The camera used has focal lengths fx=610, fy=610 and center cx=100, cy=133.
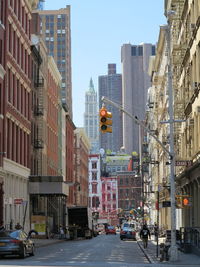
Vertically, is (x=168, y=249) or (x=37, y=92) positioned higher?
(x=37, y=92)

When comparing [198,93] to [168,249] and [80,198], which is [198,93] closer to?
[168,249]

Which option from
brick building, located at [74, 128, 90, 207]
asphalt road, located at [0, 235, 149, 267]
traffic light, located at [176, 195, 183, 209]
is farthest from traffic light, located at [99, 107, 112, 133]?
brick building, located at [74, 128, 90, 207]

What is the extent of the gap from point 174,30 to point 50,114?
1347 inches

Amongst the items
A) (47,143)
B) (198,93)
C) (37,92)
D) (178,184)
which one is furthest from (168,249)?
(47,143)

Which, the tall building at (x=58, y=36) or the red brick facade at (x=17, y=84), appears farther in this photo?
the tall building at (x=58, y=36)

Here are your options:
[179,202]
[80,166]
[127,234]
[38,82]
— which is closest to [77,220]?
[127,234]

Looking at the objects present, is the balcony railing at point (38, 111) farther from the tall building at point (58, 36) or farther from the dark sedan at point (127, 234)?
the tall building at point (58, 36)

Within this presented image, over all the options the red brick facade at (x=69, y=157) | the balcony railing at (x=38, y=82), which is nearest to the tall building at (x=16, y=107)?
the balcony railing at (x=38, y=82)

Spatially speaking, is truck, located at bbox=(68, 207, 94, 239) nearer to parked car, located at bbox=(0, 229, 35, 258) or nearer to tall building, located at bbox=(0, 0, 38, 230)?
tall building, located at bbox=(0, 0, 38, 230)

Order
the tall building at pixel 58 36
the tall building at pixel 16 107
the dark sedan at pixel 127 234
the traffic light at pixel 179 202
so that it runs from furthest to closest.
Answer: the tall building at pixel 58 36 → the dark sedan at pixel 127 234 → the tall building at pixel 16 107 → the traffic light at pixel 179 202

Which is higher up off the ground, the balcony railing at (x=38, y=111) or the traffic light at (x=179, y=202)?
the balcony railing at (x=38, y=111)

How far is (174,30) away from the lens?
52000 mm

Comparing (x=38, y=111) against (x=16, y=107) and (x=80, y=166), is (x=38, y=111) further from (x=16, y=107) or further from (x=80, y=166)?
(x=80, y=166)

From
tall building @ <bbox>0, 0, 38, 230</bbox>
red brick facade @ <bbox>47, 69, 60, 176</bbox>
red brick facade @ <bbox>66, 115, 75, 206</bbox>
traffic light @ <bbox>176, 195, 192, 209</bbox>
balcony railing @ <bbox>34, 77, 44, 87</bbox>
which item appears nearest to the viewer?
traffic light @ <bbox>176, 195, 192, 209</bbox>
